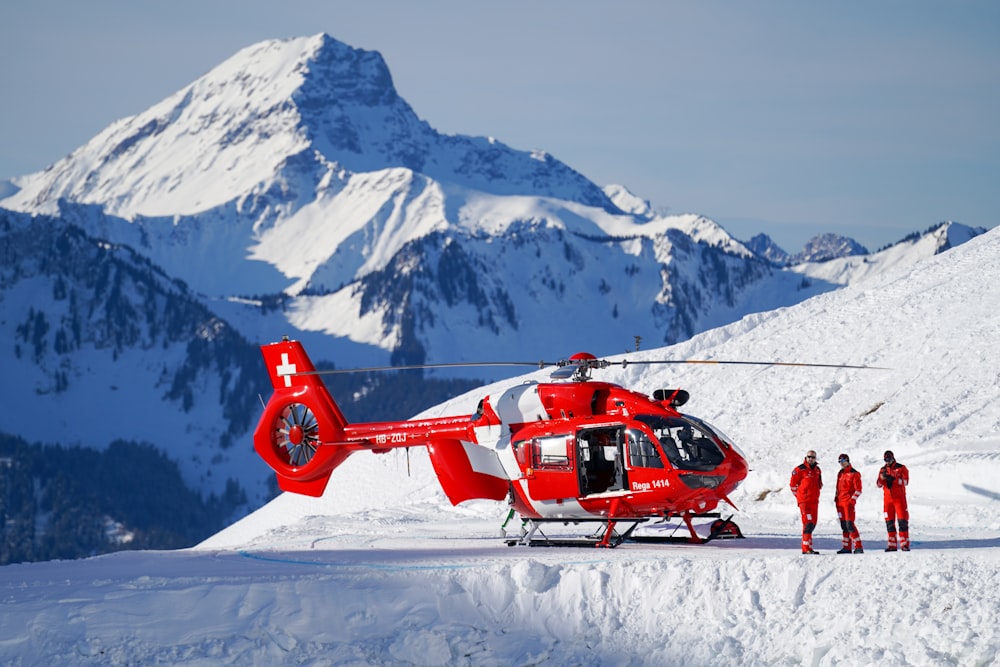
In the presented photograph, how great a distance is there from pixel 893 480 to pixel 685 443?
3607 millimetres

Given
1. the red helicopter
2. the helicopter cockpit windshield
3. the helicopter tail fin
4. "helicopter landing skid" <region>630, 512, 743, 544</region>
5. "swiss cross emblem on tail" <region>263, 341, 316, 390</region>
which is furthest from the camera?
"swiss cross emblem on tail" <region>263, 341, 316, 390</region>

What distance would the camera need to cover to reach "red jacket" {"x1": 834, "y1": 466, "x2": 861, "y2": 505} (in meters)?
20.8

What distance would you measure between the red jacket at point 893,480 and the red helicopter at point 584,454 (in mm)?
2020

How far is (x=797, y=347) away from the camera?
50.0 metres

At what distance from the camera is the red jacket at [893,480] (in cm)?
2095

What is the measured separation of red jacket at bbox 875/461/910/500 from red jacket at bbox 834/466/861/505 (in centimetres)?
40

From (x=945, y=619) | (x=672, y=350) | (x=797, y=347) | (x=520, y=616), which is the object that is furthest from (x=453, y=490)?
(x=672, y=350)

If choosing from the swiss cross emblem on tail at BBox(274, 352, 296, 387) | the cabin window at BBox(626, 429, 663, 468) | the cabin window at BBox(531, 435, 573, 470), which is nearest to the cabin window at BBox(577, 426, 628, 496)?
the cabin window at BBox(531, 435, 573, 470)

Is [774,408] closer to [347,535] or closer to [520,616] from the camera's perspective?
[347,535]

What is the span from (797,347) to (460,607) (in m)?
33.6

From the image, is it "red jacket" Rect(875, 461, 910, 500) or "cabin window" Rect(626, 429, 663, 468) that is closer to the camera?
"red jacket" Rect(875, 461, 910, 500)

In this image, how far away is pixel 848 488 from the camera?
20.9 meters

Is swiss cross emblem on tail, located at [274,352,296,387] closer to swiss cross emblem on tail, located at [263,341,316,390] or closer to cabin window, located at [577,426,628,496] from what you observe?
swiss cross emblem on tail, located at [263,341,316,390]

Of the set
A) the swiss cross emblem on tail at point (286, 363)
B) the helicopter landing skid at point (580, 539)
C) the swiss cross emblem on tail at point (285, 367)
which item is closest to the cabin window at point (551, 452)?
the helicopter landing skid at point (580, 539)
